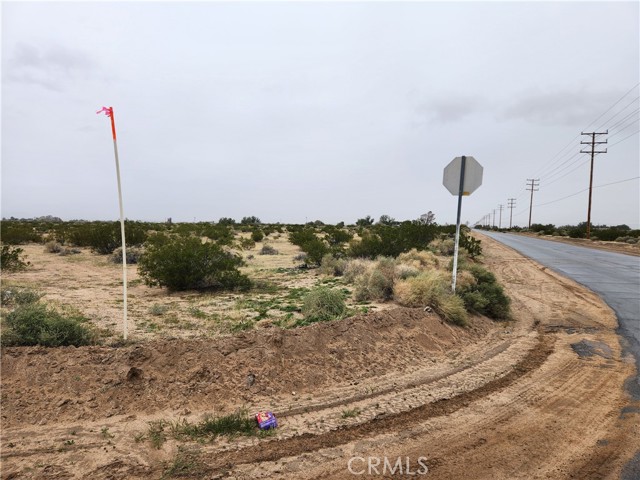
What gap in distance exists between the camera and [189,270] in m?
12.3

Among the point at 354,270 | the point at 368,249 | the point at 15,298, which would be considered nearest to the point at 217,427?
the point at 15,298

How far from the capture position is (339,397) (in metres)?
5.14

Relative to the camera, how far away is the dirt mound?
15.4 feet

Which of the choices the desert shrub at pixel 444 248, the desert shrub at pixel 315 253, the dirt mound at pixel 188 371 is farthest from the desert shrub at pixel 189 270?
the desert shrub at pixel 444 248

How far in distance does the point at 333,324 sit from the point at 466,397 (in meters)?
2.57

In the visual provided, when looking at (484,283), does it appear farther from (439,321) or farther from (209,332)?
(209,332)

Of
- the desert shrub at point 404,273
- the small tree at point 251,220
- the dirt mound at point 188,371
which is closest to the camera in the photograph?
the dirt mound at point 188,371

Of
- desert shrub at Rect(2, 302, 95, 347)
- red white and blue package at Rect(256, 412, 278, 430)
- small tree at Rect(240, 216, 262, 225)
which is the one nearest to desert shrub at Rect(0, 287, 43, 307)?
desert shrub at Rect(2, 302, 95, 347)

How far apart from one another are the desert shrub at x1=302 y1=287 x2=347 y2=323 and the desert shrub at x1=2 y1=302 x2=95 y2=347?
13.4ft

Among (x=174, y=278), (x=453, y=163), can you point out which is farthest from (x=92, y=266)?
(x=453, y=163)

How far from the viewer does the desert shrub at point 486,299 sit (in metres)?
9.49

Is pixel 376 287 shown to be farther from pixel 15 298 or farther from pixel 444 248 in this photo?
pixel 444 248

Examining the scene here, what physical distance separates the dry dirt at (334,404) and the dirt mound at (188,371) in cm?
2

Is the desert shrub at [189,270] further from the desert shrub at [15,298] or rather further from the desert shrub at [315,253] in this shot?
the desert shrub at [315,253]
